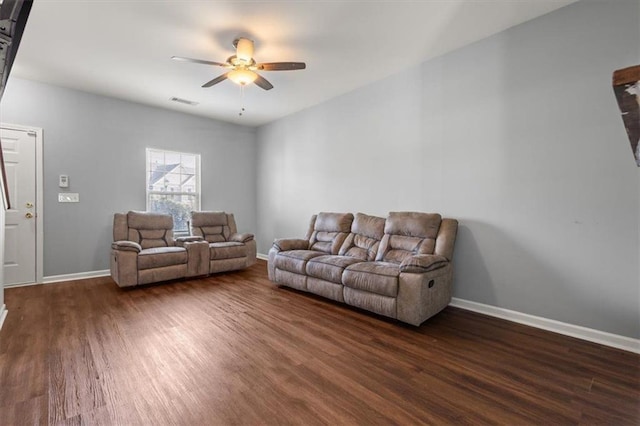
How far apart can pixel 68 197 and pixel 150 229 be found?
1269mm

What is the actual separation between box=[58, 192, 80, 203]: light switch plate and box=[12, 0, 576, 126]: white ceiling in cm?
165

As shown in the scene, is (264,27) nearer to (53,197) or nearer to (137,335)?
(137,335)

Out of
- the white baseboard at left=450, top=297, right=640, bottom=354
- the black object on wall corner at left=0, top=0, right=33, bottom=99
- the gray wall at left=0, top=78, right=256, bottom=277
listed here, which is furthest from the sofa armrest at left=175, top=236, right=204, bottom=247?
the white baseboard at left=450, top=297, right=640, bottom=354

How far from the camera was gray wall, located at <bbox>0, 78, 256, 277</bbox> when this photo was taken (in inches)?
163

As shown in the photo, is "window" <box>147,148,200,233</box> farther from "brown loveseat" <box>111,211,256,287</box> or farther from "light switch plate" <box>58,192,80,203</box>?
"light switch plate" <box>58,192,80,203</box>

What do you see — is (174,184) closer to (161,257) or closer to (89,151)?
(89,151)

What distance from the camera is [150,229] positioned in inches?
179

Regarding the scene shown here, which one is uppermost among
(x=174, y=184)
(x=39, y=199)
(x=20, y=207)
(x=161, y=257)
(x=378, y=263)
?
(x=174, y=184)

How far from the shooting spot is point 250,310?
309 cm

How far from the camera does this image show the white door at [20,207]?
12.7 ft

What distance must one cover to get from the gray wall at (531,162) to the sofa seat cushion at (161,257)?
297 centimetres

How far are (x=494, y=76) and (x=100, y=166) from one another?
5.76m

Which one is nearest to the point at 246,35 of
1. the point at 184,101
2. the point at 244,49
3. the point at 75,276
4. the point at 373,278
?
the point at 244,49

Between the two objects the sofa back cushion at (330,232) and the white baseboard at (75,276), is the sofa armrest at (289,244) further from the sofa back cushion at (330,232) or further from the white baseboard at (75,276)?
the white baseboard at (75,276)
